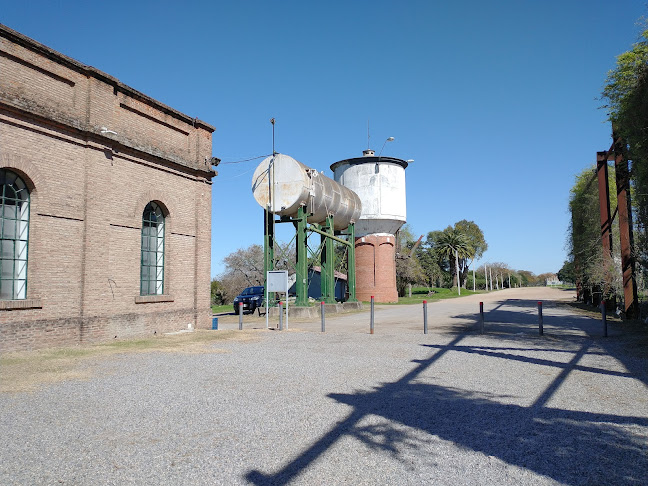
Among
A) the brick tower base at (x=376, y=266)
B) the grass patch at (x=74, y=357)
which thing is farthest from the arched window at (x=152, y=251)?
the brick tower base at (x=376, y=266)

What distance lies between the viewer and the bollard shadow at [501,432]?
3.85m

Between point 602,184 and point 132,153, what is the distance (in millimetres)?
17865

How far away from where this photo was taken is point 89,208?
11.8 m

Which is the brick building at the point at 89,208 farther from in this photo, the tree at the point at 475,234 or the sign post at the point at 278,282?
the tree at the point at 475,234

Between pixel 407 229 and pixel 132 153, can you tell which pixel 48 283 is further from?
pixel 407 229

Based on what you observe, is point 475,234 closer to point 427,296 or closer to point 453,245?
point 453,245

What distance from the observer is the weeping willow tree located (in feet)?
62.7

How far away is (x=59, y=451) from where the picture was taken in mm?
4316

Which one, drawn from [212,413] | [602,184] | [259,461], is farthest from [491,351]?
[602,184]

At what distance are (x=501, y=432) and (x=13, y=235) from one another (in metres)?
10.4

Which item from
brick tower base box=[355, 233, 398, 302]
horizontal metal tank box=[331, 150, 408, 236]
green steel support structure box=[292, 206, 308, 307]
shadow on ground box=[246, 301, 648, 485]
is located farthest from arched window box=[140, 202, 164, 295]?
brick tower base box=[355, 233, 398, 302]

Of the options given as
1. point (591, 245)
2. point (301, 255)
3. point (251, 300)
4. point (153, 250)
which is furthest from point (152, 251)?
point (591, 245)

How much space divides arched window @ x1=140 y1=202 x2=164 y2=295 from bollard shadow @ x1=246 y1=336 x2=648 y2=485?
30.3ft

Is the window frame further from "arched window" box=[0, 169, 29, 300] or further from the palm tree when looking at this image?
the palm tree
